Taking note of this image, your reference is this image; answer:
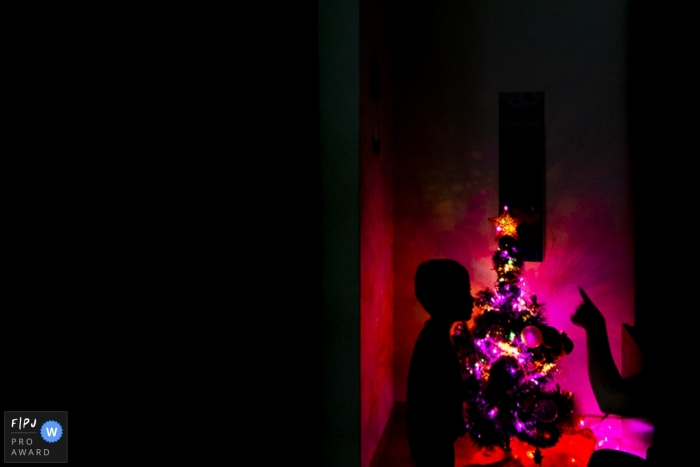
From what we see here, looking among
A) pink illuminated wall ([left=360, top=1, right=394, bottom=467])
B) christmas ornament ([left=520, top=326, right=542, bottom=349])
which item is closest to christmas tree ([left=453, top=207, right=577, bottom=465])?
christmas ornament ([left=520, top=326, right=542, bottom=349])

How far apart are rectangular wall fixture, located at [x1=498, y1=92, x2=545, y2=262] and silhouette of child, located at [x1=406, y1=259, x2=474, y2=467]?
1.22 meters

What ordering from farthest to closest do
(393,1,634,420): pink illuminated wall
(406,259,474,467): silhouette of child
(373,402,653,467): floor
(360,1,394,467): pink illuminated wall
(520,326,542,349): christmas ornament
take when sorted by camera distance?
(393,1,634,420): pink illuminated wall, (373,402,653,467): floor, (520,326,542,349): christmas ornament, (360,1,394,467): pink illuminated wall, (406,259,474,467): silhouette of child

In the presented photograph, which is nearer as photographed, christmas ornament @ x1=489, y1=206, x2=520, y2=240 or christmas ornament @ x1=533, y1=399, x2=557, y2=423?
christmas ornament @ x1=533, y1=399, x2=557, y2=423

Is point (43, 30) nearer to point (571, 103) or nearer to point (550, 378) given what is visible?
point (550, 378)

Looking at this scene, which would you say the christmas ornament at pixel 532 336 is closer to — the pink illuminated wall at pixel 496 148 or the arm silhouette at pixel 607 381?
the arm silhouette at pixel 607 381

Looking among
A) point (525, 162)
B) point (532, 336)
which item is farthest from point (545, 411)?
point (525, 162)

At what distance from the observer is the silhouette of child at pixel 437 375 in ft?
5.33

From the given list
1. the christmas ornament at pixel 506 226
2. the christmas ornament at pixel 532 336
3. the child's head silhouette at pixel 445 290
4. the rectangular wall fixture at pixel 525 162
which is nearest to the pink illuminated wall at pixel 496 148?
the rectangular wall fixture at pixel 525 162

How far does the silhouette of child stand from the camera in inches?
64.0

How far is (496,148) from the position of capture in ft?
9.21

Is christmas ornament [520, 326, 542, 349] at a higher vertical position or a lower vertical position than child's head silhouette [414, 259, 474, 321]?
lower

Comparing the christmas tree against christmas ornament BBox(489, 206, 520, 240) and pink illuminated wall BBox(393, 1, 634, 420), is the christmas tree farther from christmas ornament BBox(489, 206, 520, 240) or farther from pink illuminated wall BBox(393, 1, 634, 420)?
pink illuminated wall BBox(393, 1, 634, 420)

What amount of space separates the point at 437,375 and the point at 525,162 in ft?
5.24

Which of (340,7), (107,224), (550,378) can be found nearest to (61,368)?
(107,224)
